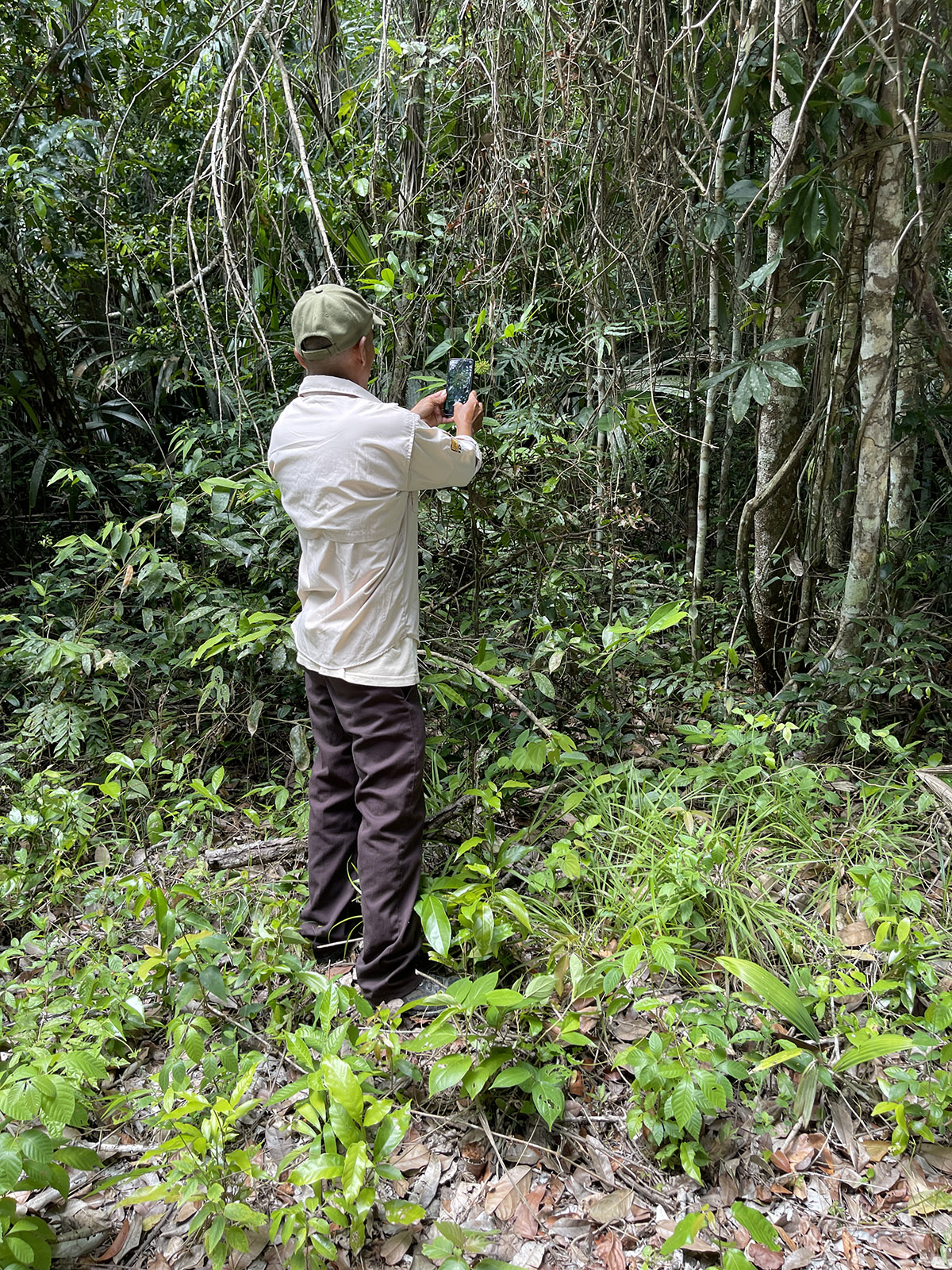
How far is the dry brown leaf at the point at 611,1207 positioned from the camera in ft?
5.86

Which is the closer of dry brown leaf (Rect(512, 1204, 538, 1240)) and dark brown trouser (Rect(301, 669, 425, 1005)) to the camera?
dry brown leaf (Rect(512, 1204, 538, 1240))

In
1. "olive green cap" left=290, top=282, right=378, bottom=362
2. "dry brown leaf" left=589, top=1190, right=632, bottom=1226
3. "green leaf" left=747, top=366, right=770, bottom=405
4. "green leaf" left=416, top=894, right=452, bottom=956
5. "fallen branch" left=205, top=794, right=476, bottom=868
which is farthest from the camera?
"fallen branch" left=205, top=794, right=476, bottom=868

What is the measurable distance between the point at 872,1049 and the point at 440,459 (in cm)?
167

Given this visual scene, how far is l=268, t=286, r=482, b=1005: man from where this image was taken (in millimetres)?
2178

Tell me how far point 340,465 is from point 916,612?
2166 mm

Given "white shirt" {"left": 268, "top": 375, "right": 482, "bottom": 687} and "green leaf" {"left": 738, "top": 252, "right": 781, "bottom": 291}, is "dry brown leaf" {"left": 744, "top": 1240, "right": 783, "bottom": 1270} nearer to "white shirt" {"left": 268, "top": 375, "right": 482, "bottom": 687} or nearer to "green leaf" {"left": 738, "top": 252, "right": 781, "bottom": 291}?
"white shirt" {"left": 268, "top": 375, "right": 482, "bottom": 687}

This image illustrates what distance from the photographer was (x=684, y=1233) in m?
1.62

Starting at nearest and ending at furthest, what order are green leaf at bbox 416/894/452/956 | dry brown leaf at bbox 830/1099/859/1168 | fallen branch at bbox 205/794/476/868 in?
dry brown leaf at bbox 830/1099/859/1168 < green leaf at bbox 416/894/452/956 < fallen branch at bbox 205/794/476/868

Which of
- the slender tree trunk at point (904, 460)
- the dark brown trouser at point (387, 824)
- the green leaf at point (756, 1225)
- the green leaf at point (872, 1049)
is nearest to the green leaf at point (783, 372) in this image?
the slender tree trunk at point (904, 460)

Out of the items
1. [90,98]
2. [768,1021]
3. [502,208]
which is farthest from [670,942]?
[90,98]

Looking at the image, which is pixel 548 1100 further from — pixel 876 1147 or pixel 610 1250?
pixel 876 1147

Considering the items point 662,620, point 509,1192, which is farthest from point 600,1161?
point 662,620

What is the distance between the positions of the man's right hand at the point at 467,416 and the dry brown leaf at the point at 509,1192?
1.76 meters

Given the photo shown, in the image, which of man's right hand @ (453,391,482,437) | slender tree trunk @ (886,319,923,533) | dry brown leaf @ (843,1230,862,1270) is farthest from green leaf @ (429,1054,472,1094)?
slender tree trunk @ (886,319,923,533)
